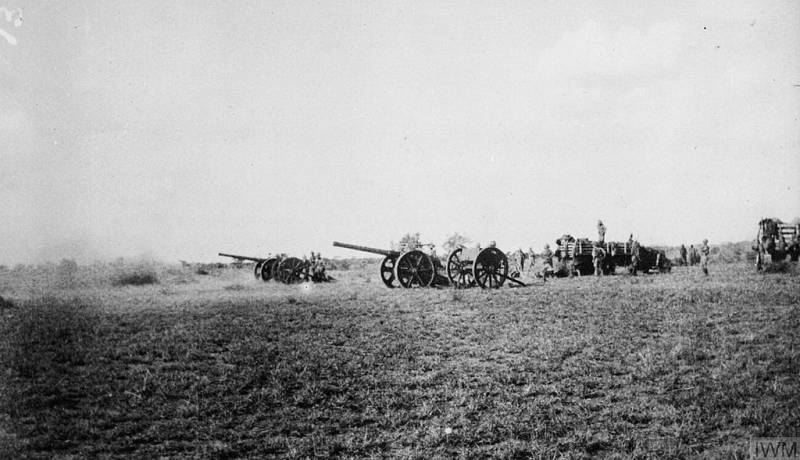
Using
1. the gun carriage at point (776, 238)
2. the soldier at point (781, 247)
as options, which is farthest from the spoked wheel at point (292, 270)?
the soldier at point (781, 247)

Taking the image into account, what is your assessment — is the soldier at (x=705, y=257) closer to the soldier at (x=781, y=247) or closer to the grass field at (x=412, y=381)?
the soldier at (x=781, y=247)

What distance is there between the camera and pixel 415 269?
17.8 meters

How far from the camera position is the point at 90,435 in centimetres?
521

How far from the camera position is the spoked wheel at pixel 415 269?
57.8 feet

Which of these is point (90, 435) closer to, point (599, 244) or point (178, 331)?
point (178, 331)

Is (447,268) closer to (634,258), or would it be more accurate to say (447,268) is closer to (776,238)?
(634,258)

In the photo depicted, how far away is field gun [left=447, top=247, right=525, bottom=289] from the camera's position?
17047mm

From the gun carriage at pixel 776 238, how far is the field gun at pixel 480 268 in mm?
9263

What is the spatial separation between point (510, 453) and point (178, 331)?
7.66 metres

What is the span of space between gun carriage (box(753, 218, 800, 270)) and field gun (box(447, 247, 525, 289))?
9263mm

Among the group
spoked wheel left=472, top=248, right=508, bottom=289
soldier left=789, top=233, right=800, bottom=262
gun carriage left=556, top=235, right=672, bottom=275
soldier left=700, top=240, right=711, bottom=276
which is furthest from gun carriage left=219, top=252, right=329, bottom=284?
soldier left=789, top=233, right=800, bottom=262

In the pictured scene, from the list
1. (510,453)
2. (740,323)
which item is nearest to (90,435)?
(510,453)

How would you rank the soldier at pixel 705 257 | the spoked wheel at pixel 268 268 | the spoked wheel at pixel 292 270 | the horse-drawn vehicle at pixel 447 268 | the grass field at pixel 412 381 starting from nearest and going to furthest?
the grass field at pixel 412 381, the horse-drawn vehicle at pixel 447 268, the soldier at pixel 705 257, the spoked wheel at pixel 292 270, the spoked wheel at pixel 268 268

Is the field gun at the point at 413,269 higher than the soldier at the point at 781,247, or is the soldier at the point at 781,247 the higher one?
the soldier at the point at 781,247
